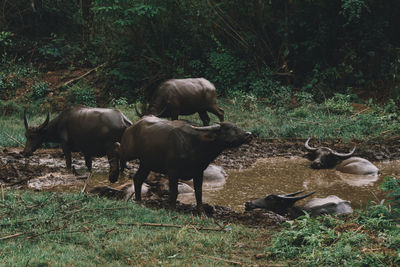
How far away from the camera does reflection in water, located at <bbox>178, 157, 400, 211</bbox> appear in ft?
23.6

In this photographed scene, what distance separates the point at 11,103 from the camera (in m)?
14.7

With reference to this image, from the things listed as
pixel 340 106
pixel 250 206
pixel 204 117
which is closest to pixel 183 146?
pixel 250 206

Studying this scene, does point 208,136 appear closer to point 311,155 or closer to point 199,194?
point 199,194

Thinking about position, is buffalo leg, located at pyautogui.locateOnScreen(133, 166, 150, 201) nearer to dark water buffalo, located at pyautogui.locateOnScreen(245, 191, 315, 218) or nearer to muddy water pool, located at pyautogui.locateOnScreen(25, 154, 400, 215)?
muddy water pool, located at pyautogui.locateOnScreen(25, 154, 400, 215)

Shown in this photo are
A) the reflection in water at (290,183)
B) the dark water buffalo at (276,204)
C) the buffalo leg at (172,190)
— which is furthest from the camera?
the reflection in water at (290,183)

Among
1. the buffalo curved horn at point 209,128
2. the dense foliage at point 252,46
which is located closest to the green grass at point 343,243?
the buffalo curved horn at point 209,128

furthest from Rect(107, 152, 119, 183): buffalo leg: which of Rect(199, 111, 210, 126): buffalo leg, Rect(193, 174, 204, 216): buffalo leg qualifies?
Rect(199, 111, 210, 126): buffalo leg

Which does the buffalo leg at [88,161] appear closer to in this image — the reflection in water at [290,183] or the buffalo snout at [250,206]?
the reflection in water at [290,183]

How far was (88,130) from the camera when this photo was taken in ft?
26.5

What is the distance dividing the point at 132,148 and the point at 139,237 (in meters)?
2.10

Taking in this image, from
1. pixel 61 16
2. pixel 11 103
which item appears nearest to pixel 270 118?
pixel 11 103

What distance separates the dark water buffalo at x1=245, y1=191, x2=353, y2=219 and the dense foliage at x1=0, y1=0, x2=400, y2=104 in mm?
9096

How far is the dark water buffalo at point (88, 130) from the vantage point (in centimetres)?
796

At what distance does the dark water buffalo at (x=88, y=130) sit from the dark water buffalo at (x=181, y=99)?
2.38 m
